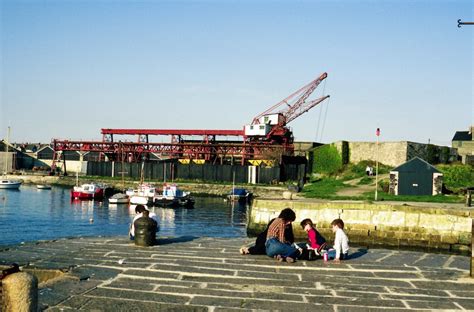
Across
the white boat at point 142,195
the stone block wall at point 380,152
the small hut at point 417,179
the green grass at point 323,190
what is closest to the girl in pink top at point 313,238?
the green grass at point 323,190

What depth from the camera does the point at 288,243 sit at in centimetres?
1298

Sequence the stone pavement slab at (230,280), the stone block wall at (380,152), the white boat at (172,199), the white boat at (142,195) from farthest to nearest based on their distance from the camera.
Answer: the white boat at (142,195)
the stone block wall at (380,152)
the white boat at (172,199)
the stone pavement slab at (230,280)

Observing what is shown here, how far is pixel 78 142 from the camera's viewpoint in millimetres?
104125

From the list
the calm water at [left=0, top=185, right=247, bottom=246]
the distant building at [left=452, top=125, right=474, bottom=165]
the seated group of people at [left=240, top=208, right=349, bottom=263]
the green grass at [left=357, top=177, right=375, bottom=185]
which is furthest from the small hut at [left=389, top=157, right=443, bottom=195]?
the distant building at [left=452, top=125, right=474, bottom=165]

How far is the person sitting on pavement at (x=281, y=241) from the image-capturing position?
41.2ft

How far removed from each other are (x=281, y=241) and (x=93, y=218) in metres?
38.9

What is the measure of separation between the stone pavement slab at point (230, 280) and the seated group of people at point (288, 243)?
267mm

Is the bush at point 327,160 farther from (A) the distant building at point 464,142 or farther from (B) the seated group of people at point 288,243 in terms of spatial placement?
A: (B) the seated group of people at point 288,243

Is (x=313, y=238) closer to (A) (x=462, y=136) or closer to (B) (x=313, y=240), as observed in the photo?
(B) (x=313, y=240)

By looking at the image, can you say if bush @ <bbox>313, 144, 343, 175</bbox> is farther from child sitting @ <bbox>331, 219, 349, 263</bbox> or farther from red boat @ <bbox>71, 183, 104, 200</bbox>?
child sitting @ <bbox>331, 219, 349, 263</bbox>

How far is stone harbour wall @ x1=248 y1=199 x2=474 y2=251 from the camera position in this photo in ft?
85.4

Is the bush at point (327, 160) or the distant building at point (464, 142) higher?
the distant building at point (464, 142)

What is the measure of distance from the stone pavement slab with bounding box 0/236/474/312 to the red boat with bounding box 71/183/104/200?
55833 millimetres

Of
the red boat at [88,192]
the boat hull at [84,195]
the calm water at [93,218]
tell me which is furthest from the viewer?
the red boat at [88,192]
